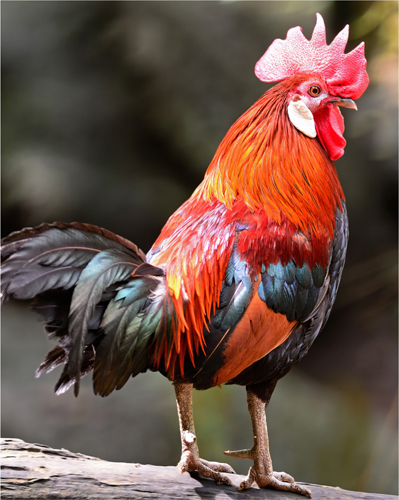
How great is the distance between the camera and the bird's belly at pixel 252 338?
5.91ft

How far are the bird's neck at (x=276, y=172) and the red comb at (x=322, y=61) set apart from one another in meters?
0.14

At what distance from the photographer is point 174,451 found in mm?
3561

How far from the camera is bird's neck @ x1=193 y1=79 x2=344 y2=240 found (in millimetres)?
1981

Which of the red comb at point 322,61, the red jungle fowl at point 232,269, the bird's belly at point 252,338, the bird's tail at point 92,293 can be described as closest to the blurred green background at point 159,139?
the red comb at point 322,61

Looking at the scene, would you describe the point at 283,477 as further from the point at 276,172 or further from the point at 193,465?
the point at 276,172

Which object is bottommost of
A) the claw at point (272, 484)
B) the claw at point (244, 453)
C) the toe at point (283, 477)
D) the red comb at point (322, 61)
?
the toe at point (283, 477)

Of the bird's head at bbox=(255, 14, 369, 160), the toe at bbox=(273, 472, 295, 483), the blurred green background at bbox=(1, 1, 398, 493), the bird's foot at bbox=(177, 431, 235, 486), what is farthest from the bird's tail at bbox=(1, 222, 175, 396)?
the blurred green background at bbox=(1, 1, 398, 493)

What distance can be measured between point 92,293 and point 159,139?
2341 mm

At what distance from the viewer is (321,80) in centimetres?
213

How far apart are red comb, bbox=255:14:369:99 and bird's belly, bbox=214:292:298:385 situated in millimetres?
987

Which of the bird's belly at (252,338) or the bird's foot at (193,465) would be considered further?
the bird's foot at (193,465)

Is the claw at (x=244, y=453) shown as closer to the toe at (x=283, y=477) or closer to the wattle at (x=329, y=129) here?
the toe at (x=283, y=477)

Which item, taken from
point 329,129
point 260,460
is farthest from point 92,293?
point 329,129

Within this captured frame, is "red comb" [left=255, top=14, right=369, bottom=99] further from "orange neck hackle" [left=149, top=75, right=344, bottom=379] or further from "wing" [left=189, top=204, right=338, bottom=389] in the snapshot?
"wing" [left=189, top=204, right=338, bottom=389]
